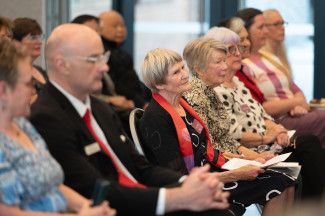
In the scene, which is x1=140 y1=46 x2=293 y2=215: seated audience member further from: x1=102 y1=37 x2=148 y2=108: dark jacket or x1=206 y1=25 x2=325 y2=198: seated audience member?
x1=102 y1=37 x2=148 y2=108: dark jacket

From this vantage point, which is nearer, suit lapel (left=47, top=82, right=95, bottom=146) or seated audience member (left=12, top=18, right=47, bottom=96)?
suit lapel (left=47, top=82, right=95, bottom=146)

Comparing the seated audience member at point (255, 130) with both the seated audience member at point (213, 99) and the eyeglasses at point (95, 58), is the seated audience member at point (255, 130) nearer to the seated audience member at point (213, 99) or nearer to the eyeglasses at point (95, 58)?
the seated audience member at point (213, 99)

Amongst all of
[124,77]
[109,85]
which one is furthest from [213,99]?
[124,77]

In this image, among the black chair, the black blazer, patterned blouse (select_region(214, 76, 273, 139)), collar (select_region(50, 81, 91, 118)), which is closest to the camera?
the black blazer

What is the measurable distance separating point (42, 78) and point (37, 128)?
1.86 m

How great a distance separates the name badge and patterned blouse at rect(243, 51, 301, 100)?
2.85m

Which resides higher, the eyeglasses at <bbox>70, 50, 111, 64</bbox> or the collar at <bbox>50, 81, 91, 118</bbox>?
the eyeglasses at <bbox>70, 50, 111, 64</bbox>

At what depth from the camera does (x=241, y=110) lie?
467 cm

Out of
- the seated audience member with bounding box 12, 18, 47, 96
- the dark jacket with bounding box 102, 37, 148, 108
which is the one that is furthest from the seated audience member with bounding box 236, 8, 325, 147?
the seated audience member with bounding box 12, 18, 47, 96

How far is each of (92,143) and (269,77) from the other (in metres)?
3.13

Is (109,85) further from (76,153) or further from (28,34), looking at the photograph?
(76,153)

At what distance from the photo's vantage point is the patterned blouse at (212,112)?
13.3 feet

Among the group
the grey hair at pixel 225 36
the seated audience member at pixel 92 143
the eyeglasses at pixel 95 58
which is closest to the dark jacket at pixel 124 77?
the grey hair at pixel 225 36

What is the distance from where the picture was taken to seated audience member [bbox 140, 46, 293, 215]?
3.50 meters
